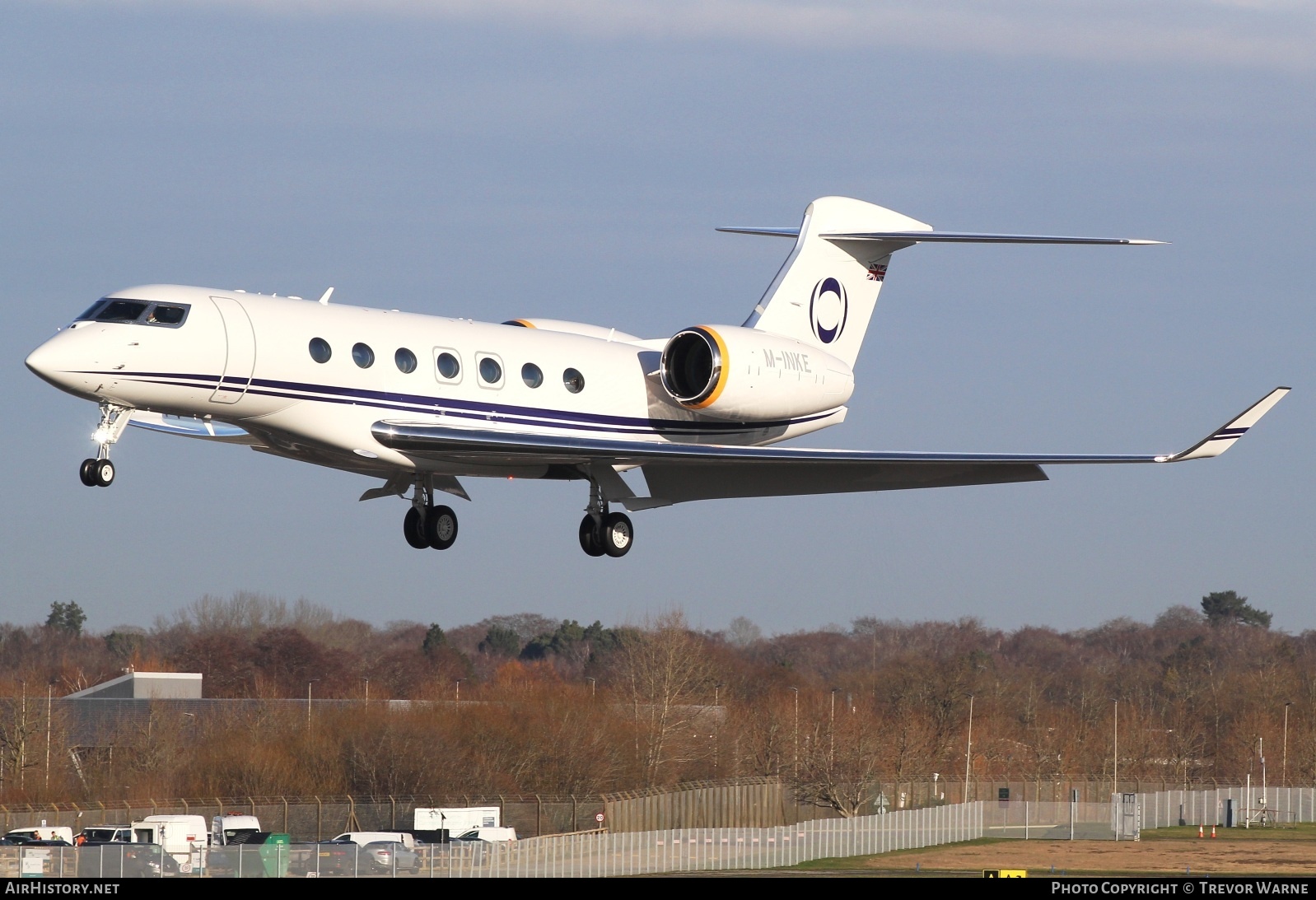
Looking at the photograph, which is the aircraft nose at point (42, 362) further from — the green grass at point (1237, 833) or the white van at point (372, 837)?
the green grass at point (1237, 833)

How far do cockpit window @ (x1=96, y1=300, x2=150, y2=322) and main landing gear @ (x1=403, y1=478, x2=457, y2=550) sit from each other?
16.1ft

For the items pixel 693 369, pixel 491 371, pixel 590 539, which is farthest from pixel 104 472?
pixel 693 369

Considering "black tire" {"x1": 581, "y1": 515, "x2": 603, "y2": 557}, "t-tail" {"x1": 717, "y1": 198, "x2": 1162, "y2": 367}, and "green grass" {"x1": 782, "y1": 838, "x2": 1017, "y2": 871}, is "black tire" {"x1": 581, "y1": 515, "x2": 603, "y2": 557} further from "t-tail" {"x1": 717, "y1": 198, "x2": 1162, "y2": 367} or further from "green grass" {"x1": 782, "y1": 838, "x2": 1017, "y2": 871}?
"green grass" {"x1": 782, "y1": 838, "x2": 1017, "y2": 871}

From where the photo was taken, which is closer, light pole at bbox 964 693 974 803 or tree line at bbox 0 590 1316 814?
tree line at bbox 0 590 1316 814

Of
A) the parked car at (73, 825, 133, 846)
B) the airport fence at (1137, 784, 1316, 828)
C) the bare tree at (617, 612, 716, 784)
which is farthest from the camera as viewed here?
the airport fence at (1137, 784, 1316, 828)

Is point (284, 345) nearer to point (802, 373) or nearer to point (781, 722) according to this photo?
point (802, 373)

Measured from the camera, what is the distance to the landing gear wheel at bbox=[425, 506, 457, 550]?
24734 millimetres

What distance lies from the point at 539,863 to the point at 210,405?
18582 mm

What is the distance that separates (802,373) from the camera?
2625 cm

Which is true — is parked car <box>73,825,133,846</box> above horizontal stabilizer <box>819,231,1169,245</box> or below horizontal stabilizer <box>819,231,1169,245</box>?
below

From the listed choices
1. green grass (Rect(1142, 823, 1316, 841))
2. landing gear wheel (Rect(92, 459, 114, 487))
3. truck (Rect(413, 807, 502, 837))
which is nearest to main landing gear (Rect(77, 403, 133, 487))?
landing gear wheel (Rect(92, 459, 114, 487))

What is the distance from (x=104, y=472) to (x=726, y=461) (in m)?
8.18

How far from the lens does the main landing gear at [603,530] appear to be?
2525cm
